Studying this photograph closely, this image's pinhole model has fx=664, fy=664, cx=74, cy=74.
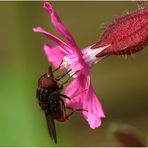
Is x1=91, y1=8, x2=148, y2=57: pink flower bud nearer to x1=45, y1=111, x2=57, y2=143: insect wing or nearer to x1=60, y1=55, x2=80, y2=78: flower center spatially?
x1=60, y1=55, x2=80, y2=78: flower center

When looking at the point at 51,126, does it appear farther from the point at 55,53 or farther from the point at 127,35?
the point at 127,35

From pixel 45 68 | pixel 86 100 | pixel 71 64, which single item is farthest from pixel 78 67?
pixel 45 68

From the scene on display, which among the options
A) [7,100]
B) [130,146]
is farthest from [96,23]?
[130,146]

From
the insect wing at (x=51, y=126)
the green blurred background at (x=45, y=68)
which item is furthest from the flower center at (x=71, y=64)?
the green blurred background at (x=45, y=68)

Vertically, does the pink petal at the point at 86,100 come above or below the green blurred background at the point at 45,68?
above

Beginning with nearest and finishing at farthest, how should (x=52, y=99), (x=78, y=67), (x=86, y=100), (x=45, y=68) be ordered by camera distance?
(x=86, y=100) < (x=78, y=67) < (x=52, y=99) < (x=45, y=68)

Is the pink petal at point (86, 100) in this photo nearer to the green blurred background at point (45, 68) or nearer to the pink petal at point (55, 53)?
the pink petal at point (55, 53)

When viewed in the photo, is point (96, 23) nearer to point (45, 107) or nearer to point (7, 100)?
point (7, 100)

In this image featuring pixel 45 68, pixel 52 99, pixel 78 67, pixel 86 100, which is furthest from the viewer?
pixel 45 68
